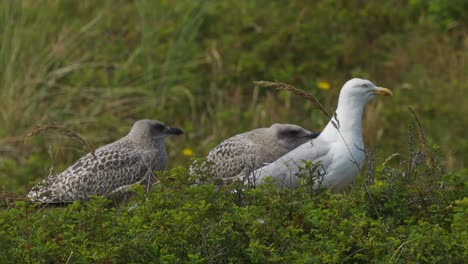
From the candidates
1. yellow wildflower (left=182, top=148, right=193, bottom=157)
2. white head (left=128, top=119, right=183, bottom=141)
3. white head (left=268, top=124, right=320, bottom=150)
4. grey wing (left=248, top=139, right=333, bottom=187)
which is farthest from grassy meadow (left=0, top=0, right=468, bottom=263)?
grey wing (left=248, top=139, right=333, bottom=187)

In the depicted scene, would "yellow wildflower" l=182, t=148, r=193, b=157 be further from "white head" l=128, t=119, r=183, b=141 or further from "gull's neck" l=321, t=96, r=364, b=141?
"gull's neck" l=321, t=96, r=364, b=141

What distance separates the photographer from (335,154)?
7.35 meters

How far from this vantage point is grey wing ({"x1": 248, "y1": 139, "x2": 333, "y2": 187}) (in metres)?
7.29

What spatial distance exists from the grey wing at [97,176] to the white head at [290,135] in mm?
949

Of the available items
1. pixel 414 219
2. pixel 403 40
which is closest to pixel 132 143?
pixel 414 219

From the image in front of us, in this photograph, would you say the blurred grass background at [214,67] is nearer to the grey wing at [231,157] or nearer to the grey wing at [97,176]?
the grey wing at [97,176]

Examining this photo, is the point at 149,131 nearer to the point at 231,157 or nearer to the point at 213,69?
the point at 231,157

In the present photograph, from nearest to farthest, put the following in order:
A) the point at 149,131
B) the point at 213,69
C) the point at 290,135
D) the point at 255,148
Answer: the point at 255,148, the point at 290,135, the point at 149,131, the point at 213,69

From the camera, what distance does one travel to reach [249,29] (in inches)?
496

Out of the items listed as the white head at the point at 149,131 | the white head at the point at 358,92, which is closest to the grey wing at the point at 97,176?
the white head at the point at 149,131

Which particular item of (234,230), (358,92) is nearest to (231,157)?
(358,92)

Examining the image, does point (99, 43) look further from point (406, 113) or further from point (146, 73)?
point (406, 113)

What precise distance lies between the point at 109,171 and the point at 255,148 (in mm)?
1032

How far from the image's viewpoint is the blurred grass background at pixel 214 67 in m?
11.2
